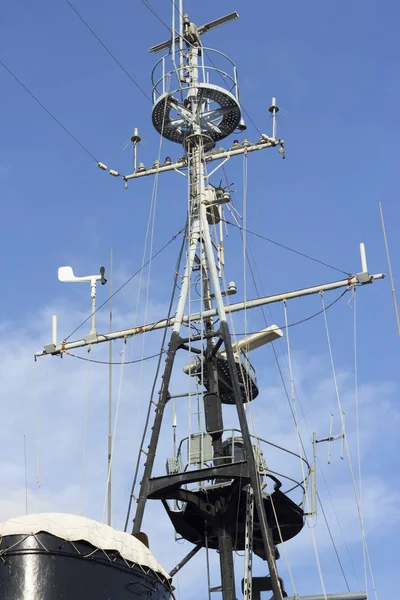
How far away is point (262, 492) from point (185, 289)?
444cm

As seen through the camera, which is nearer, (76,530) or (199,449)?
(76,530)

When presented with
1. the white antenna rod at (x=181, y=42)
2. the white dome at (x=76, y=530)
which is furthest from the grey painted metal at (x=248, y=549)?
the white antenna rod at (x=181, y=42)

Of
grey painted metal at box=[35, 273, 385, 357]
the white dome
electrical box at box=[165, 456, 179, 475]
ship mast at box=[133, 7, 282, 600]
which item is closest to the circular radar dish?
ship mast at box=[133, 7, 282, 600]

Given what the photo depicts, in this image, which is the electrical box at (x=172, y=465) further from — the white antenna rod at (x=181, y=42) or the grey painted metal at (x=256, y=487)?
the white antenna rod at (x=181, y=42)

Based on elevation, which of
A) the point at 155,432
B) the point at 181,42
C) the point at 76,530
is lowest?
the point at 76,530

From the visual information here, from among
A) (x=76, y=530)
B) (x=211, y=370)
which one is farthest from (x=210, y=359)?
(x=76, y=530)

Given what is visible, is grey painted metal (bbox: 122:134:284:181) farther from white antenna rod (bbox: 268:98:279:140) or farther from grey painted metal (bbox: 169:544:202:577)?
grey painted metal (bbox: 169:544:202:577)

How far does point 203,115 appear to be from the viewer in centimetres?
2177

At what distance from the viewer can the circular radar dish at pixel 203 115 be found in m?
21.1

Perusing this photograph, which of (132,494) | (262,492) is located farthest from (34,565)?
(262,492)

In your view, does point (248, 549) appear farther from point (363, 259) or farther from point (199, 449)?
point (363, 259)

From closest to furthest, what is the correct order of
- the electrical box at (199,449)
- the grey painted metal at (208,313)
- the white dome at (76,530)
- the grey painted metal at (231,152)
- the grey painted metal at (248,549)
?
1. the white dome at (76,530)
2. the grey painted metal at (248,549)
3. the electrical box at (199,449)
4. the grey painted metal at (208,313)
5. the grey painted metal at (231,152)

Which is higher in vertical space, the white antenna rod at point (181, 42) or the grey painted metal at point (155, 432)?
the white antenna rod at point (181, 42)

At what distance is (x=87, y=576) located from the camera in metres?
9.35
